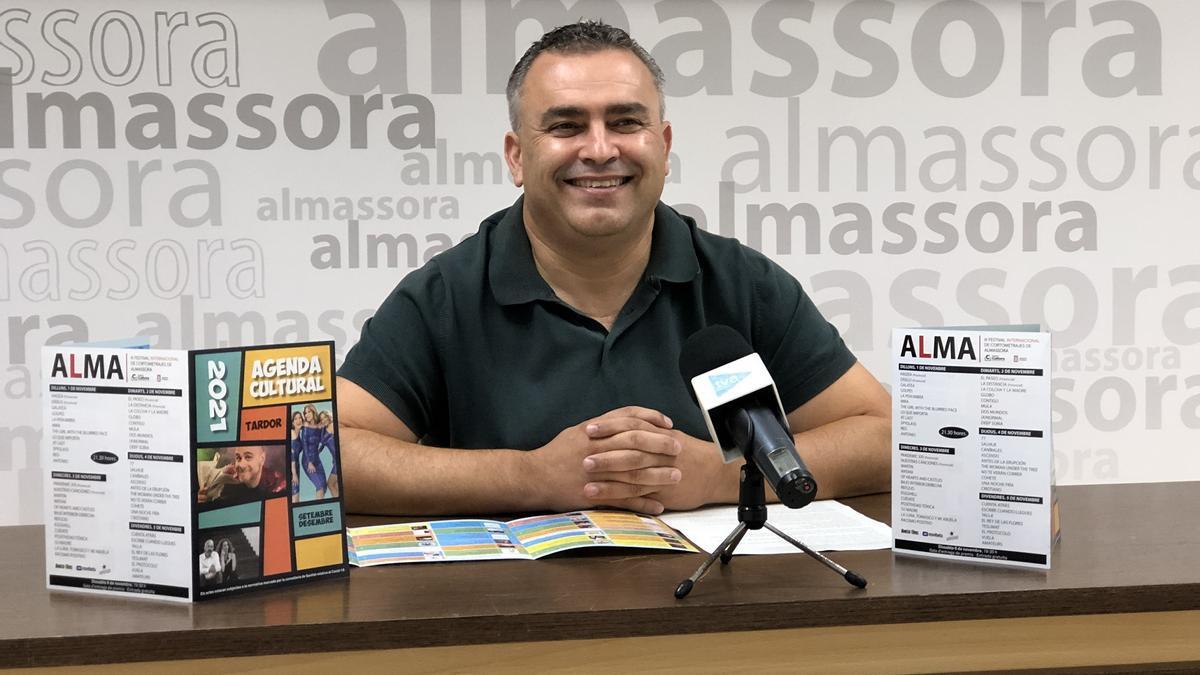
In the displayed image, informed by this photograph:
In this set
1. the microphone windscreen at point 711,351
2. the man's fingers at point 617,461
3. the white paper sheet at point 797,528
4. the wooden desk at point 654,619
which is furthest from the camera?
the man's fingers at point 617,461

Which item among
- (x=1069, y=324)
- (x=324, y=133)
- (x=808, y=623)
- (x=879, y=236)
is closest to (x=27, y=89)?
(x=324, y=133)

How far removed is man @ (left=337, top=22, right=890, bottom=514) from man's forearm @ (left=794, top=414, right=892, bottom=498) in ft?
0.12

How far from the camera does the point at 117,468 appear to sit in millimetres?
1327

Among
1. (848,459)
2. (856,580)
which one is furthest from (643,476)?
(856,580)

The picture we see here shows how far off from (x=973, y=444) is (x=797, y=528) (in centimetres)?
30

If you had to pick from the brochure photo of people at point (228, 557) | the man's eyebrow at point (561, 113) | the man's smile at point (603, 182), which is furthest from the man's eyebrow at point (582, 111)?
the brochure photo of people at point (228, 557)

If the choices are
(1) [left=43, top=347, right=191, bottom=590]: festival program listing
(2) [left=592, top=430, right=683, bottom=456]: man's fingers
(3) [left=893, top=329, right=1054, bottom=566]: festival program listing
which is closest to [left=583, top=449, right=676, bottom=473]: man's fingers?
(2) [left=592, top=430, right=683, bottom=456]: man's fingers

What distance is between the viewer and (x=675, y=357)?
219cm

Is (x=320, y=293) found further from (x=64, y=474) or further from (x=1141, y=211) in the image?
(x=1141, y=211)

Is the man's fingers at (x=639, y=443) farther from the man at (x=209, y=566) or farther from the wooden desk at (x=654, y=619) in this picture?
the man at (x=209, y=566)

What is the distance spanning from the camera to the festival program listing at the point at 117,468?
1.30 meters

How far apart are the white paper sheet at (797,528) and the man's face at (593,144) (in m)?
0.63

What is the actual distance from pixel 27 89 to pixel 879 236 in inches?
93.2

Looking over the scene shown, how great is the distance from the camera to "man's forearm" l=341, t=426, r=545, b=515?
1.78 meters
